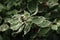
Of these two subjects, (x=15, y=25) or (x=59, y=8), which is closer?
(x=15, y=25)

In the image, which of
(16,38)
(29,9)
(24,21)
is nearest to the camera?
(24,21)

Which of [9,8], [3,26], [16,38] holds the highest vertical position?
[9,8]

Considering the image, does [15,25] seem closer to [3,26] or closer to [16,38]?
[3,26]

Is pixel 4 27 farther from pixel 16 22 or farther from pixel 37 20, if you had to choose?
pixel 37 20

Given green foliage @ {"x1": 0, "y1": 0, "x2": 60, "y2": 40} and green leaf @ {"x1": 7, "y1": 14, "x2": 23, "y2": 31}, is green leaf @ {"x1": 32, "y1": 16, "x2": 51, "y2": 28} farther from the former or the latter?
green leaf @ {"x1": 7, "y1": 14, "x2": 23, "y2": 31}

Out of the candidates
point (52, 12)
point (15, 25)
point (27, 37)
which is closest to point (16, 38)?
point (27, 37)

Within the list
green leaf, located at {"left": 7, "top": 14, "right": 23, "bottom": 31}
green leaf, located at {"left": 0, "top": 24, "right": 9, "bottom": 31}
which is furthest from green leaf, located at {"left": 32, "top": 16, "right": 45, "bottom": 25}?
green leaf, located at {"left": 0, "top": 24, "right": 9, "bottom": 31}

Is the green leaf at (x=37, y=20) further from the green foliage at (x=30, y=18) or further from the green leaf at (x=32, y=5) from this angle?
the green leaf at (x=32, y=5)

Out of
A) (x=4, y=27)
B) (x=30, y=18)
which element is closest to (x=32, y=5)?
(x=30, y=18)
